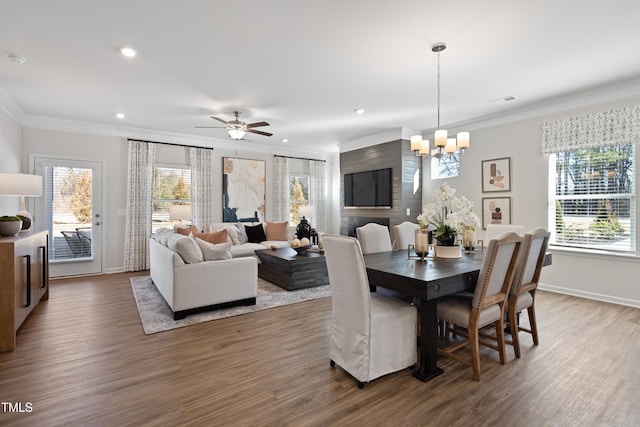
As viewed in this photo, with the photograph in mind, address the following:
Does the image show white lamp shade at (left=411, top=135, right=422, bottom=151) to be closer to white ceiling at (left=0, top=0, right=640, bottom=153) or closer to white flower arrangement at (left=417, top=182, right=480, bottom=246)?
white flower arrangement at (left=417, top=182, right=480, bottom=246)

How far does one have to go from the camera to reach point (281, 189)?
773 cm

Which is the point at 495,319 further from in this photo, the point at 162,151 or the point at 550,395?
the point at 162,151

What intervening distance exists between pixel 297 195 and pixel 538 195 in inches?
206

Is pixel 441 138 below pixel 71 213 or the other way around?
the other way around

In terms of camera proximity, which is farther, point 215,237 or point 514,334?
point 215,237

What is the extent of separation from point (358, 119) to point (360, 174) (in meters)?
1.70

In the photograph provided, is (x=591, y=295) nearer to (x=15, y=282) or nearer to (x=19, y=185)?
(x=15, y=282)

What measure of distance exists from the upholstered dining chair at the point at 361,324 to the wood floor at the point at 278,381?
0.41 feet

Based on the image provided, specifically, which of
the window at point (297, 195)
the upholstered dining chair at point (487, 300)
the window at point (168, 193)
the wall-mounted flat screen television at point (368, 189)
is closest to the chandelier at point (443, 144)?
the upholstered dining chair at point (487, 300)

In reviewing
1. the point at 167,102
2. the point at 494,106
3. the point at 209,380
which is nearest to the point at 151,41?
the point at 167,102

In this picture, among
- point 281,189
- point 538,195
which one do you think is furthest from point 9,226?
point 538,195

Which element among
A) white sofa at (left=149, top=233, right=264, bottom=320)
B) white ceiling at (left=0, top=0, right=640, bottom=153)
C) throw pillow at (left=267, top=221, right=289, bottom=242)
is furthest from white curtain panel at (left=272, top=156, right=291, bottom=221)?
white sofa at (left=149, top=233, right=264, bottom=320)

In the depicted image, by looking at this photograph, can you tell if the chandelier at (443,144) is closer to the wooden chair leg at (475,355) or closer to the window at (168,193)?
the wooden chair leg at (475,355)

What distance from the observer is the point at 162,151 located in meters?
6.28
